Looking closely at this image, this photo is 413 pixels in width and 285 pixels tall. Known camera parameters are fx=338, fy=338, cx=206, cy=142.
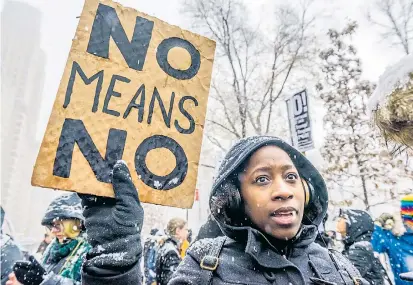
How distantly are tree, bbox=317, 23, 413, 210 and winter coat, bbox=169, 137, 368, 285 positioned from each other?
11.8 m

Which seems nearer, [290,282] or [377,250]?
[290,282]

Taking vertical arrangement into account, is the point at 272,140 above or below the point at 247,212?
above

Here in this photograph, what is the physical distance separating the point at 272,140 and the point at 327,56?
14703mm

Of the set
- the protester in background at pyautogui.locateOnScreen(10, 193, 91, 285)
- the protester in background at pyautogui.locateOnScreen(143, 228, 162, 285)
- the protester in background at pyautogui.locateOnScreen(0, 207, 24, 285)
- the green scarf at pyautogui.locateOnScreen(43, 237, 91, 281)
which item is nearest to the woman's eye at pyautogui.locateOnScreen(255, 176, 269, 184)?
the protester in background at pyautogui.locateOnScreen(10, 193, 91, 285)

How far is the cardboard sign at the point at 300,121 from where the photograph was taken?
6039 millimetres

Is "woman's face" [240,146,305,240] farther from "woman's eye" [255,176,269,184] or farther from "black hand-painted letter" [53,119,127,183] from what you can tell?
"black hand-painted letter" [53,119,127,183]

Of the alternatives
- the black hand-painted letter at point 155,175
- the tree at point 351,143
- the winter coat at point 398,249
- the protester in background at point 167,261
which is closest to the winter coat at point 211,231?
the black hand-painted letter at point 155,175

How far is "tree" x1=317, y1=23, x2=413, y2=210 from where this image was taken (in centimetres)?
1292

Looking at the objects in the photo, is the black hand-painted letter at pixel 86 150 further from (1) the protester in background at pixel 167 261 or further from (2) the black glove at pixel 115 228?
(1) the protester in background at pixel 167 261

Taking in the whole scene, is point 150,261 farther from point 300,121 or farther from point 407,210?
point 407,210

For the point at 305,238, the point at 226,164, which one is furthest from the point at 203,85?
the point at 305,238

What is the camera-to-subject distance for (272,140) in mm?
1566

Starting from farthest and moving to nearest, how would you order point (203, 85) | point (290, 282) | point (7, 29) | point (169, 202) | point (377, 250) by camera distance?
point (7, 29)
point (377, 250)
point (203, 85)
point (169, 202)
point (290, 282)

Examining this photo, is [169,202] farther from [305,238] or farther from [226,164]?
[305,238]
